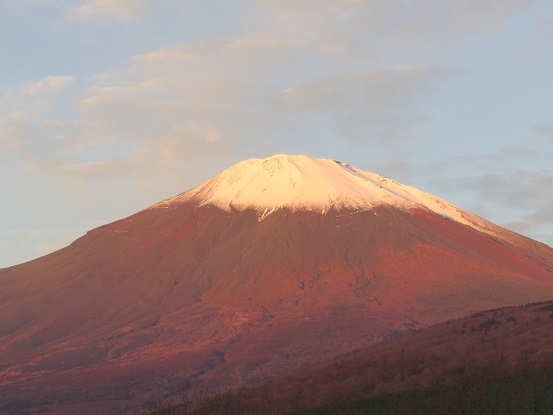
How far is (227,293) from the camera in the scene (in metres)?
145

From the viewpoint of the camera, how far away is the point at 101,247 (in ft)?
579

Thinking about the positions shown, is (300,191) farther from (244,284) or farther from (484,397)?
(484,397)

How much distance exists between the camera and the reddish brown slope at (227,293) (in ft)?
378

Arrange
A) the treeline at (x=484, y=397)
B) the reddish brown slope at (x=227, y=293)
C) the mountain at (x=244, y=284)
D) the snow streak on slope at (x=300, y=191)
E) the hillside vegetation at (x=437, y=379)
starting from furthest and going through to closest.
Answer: the snow streak on slope at (x=300, y=191) < the mountain at (x=244, y=284) < the reddish brown slope at (x=227, y=293) < the hillside vegetation at (x=437, y=379) < the treeline at (x=484, y=397)

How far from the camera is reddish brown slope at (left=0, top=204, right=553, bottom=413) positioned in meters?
115

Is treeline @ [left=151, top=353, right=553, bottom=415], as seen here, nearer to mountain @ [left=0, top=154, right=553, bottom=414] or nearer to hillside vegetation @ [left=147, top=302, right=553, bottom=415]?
hillside vegetation @ [left=147, top=302, right=553, bottom=415]

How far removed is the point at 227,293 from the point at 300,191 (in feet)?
129

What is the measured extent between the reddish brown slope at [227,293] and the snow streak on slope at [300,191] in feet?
13.3

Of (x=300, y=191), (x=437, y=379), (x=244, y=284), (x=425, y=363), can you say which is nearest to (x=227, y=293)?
(x=244, y=284)

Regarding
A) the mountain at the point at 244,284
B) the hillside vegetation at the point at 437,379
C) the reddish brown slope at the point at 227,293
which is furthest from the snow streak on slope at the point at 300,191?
the hillside vegetation at the point at 437,379

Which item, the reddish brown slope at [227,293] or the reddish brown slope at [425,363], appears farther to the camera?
the reddish brown slope at [227,293]

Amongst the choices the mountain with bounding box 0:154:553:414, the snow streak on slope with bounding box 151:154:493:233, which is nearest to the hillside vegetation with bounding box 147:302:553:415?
the mountain with bounding box 0:154:553:414

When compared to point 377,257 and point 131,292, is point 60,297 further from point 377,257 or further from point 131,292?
point 377,257

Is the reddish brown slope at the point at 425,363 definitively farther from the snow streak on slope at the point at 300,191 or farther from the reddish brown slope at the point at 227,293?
the snow streak on slope at the point at 300,191
